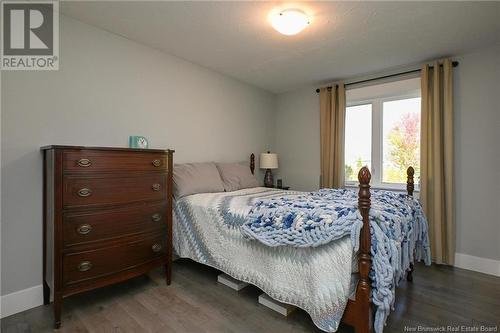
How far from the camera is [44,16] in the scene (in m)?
2.04

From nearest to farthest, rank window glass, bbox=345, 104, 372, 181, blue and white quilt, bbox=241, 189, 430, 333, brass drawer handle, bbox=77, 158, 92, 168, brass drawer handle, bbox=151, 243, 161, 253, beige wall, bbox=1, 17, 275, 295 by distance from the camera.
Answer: blue and white quilt, bbox=241, 189, 430, 333
brass drawer handle, bbox=77, 158, 92, 168
beige wall, bbox=1, 17, 275, 295
brass drawer handle, bbox=151, 243, 161, 253
window glass, bbox=345, 104, 372, 181

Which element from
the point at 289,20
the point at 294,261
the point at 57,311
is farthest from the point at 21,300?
the point at 289,20

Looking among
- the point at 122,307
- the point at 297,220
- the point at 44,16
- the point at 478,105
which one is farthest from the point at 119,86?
the point at 478,105

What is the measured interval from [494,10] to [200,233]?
305 centimetres

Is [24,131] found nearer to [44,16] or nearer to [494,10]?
[44,16]

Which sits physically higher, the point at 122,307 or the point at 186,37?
the point at 186,37

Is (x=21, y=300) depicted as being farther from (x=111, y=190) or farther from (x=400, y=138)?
(x=400, y=138)

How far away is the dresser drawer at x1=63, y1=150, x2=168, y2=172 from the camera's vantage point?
1722 mm

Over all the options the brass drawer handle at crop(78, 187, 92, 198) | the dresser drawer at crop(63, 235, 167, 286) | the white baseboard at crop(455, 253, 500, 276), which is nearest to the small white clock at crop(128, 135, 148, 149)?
the brass drawer handle at crop(78, 187, 92, 198)

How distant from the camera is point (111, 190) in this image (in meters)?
1.90

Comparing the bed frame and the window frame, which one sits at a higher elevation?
the window frame

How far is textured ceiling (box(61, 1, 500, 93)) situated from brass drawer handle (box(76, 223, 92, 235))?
66.6 inches

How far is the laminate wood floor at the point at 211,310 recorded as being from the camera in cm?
168

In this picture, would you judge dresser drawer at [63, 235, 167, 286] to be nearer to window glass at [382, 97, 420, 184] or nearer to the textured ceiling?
the textured ceiling
